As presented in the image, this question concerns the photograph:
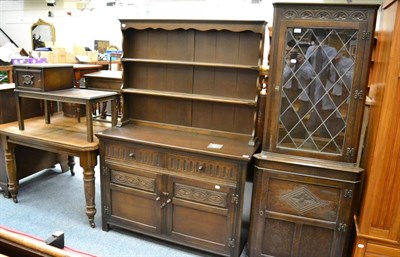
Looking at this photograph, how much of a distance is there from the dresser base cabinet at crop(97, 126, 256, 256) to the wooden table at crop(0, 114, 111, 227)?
5.1 inches

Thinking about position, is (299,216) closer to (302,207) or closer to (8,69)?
(302,207)

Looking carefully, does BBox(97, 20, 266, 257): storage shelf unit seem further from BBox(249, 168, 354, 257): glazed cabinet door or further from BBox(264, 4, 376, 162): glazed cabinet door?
BBox(264, 4, 376, 162): glazed cabinet door

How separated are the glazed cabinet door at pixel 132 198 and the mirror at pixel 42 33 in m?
8.46

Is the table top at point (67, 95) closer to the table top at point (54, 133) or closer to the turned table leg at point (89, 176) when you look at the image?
the table top at point (54, 133)

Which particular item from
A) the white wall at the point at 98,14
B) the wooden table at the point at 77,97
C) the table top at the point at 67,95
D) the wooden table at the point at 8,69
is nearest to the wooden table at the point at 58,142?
the wooden table at the point at 77,97

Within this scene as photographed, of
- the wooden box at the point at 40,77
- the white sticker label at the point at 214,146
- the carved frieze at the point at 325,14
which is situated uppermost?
the carved frieze at the point at 325,14

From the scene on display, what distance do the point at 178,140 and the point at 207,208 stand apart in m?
0.59

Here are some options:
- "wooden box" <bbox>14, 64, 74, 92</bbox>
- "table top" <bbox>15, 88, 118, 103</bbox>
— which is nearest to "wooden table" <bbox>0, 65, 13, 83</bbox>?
"wooden box" <bbox>14, 64, 74, 92</bbox>

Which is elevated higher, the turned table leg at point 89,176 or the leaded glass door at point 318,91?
the leaded glass door at point 318,91

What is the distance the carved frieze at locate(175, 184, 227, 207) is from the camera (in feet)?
7.87

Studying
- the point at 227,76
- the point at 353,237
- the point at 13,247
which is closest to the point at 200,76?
the point at 227,76

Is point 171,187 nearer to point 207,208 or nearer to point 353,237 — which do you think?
point 207,208

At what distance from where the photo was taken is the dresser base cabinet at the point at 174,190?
237 cm

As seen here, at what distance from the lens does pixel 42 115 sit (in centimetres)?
377
